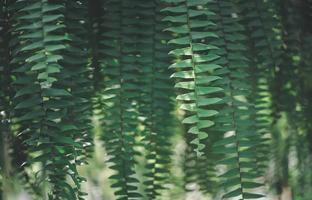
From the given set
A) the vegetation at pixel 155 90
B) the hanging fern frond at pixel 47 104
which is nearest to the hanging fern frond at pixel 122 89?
the vegetation at pixel 155 90

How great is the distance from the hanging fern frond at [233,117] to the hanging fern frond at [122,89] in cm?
19

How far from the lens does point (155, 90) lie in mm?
1053

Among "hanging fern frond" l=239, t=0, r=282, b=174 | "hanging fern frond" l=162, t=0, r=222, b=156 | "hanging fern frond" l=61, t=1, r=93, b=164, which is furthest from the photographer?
"hanging fern frond" l=239, t=0, r=282, b=174

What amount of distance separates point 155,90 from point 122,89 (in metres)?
0.08

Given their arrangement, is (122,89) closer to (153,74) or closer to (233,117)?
(153,74)

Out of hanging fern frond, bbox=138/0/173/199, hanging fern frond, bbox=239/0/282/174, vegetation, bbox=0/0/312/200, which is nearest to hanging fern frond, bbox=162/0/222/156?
vegetation, bbox=0/0/312/200

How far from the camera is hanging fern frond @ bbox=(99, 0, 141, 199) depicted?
102 cm

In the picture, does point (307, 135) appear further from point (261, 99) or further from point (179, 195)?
point (179, 195)

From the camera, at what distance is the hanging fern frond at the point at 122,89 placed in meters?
1.02

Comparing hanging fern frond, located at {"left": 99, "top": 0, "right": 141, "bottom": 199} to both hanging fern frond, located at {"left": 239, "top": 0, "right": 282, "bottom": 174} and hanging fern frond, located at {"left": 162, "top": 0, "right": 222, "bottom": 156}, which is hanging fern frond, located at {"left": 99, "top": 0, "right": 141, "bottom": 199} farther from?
hanging fern frond, located at {"left": 239, "top": 0, "right": 282, "bottom": 174}

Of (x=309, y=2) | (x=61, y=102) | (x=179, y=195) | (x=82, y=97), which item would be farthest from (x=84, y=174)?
(x=309, y=2)

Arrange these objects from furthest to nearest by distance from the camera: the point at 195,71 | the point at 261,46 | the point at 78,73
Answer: the point at 261,46 < the point at 78,73 < the point at 195,71

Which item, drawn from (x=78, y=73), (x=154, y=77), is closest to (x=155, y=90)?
(x=154, y=77)

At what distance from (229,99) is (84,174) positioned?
773 mm
